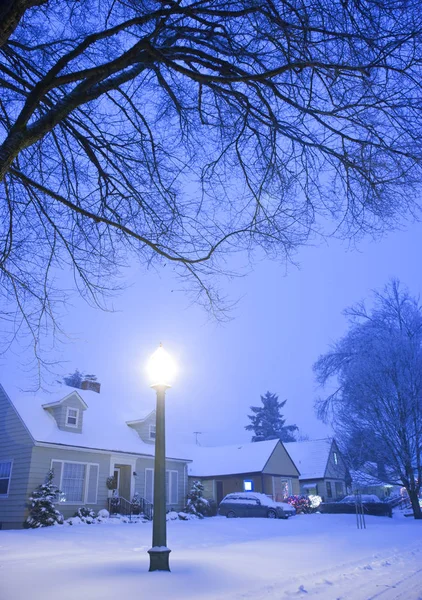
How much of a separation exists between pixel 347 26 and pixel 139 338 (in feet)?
20.2

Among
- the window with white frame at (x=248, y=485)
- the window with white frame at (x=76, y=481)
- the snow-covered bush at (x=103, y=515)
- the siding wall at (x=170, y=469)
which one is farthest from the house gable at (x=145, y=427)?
the window with white frame at (x=248, y=485)

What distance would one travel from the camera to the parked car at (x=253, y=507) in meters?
24.5

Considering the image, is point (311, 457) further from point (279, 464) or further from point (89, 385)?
point (89, 385)

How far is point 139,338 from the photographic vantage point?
29.4 feet

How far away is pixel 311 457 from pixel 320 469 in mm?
1865

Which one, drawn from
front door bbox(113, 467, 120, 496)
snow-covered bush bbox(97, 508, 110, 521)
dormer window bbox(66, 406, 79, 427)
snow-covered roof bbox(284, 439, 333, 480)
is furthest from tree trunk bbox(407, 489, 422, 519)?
snow-covered roof bbox(284, 439, 333, 480)

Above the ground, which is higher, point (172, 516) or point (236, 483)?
point (236, 483)

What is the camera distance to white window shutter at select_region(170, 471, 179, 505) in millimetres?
25188

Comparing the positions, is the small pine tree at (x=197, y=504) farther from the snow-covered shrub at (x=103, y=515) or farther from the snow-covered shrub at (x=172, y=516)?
the snow-covered shrub at (x=103, y=515)

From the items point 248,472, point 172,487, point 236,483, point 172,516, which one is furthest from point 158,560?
point 236,483

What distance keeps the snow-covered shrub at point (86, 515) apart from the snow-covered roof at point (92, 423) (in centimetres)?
253

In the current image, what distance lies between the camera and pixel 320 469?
1551 inches

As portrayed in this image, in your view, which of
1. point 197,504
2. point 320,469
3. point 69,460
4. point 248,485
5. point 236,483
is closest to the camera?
point 69,460

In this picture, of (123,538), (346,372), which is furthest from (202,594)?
(346,372)
